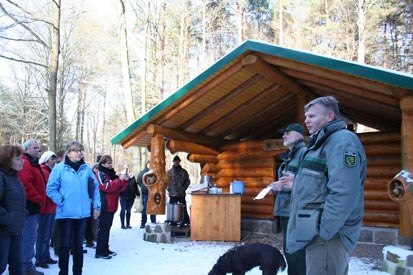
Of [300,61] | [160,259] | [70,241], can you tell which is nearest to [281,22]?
[300,61]

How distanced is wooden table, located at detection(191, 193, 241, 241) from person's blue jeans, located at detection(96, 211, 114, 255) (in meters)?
2.55

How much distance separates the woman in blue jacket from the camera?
5.30m

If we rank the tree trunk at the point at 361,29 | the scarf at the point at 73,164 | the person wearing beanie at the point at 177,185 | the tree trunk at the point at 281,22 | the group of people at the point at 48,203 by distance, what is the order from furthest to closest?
1. the tree trunk at the point at 281,22
2. the tree trunk at the point at 361,29
3. the person wearing beanie at the point at 177,185
4. the scarf at the point at 73,164
5. the group of people at the point at 48,203

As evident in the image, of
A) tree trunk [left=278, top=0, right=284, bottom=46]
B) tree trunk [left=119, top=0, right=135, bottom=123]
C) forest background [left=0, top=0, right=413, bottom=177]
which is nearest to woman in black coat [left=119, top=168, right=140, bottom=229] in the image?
forest background [left=0, top=0, right=413, bottom=177]

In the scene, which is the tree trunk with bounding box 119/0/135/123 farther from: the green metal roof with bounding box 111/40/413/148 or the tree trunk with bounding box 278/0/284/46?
the tree trunk with bounding box 278/0/284/46

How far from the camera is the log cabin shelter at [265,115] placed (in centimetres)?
704

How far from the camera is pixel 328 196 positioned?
2.68 metres

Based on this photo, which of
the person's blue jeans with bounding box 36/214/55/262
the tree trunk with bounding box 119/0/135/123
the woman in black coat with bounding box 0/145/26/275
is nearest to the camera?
the woman in black coat with bounding box 0/145/26/275

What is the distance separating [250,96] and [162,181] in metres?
2.80

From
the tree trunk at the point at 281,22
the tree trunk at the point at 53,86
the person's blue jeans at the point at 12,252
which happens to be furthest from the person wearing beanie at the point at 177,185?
the tree trunk at the point at 281,22

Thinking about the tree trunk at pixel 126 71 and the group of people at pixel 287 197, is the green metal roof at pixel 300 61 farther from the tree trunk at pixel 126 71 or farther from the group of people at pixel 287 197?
the tree trunk at pixel 126 71

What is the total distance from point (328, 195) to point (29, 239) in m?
4.60

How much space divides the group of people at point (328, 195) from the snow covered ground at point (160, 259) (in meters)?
3.89

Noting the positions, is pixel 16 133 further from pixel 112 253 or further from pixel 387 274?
pixel 387 274
